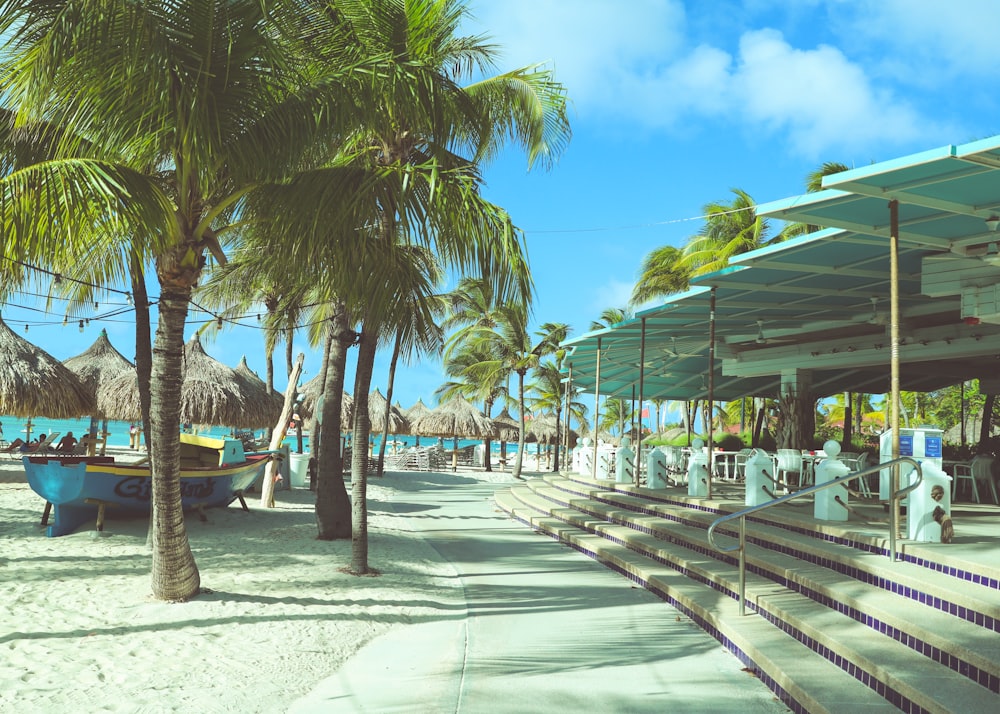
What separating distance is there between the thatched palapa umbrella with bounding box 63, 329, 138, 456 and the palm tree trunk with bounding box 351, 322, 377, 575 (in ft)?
51.7

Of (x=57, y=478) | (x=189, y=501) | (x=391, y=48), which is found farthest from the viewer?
(x=189, y=501)

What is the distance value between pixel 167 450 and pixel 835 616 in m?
5.33

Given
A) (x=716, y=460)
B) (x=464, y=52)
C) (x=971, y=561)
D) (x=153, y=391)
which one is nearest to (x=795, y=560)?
(x=971, y=561)

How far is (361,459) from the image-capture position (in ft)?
27.8

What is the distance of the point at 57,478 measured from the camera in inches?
386

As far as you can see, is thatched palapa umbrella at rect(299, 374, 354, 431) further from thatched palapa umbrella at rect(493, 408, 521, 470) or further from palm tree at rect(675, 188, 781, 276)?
palm tree at rect(675, 188, 781, 276)

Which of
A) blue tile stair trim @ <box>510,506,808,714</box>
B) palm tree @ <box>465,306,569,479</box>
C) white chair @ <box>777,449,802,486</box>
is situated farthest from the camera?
palm tree @ <box>465,306,569,479</box>

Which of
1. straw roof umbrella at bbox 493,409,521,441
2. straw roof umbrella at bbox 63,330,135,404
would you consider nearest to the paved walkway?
straw roof umbrella at bbox 63,330,135,404

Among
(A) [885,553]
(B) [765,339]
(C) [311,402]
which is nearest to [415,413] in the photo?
(C) [311,402]

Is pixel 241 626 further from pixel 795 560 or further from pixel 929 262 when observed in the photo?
pixel 929 262

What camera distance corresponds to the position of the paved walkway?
4.44 m

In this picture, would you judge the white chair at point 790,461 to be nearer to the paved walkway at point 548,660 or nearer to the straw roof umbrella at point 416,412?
the paved walkway at point 548,660

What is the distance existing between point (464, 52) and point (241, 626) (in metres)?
7.43

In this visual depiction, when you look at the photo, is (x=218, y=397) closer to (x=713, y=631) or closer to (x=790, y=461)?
(x=790, y=461)
